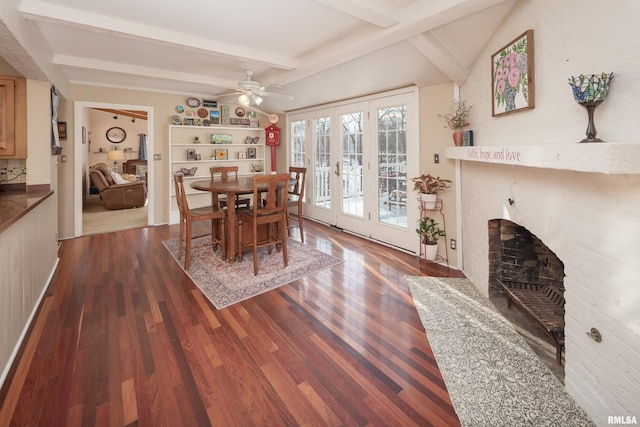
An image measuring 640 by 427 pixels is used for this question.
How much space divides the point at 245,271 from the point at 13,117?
106 inches

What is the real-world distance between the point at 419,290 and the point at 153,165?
15.7 feet

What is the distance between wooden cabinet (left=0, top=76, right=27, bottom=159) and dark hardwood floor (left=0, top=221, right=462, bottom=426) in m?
1.33

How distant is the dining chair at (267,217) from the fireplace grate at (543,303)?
7.10 feet

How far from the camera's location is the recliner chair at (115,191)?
6.73m

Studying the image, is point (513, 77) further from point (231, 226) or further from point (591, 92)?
point (231, 226)

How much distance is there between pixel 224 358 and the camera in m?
1.91

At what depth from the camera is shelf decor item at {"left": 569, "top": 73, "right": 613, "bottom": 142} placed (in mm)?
1291

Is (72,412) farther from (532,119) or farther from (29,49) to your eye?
(532,119)

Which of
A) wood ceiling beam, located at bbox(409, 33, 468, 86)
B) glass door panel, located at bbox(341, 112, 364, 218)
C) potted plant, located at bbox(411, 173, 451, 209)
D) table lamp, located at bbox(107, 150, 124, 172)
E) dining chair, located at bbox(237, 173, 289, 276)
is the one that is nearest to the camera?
wood ceiling beam, located at bbox(409, 33, 468, 86)

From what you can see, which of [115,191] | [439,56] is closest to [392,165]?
[439,56]

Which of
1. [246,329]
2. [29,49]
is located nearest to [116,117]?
[29,49]

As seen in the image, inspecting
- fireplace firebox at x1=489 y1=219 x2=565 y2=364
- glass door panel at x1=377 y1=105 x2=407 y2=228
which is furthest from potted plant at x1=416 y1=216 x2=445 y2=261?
fireplace firebox at x1=489 y1=219 x2=565 y2=364

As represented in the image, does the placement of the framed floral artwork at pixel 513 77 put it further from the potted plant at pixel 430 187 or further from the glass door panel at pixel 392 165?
the glass door panel at pixel 392 165

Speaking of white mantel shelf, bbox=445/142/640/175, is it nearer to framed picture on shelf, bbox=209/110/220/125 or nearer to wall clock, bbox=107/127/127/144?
framed picture on shelf, bbox=209/110/220/125
